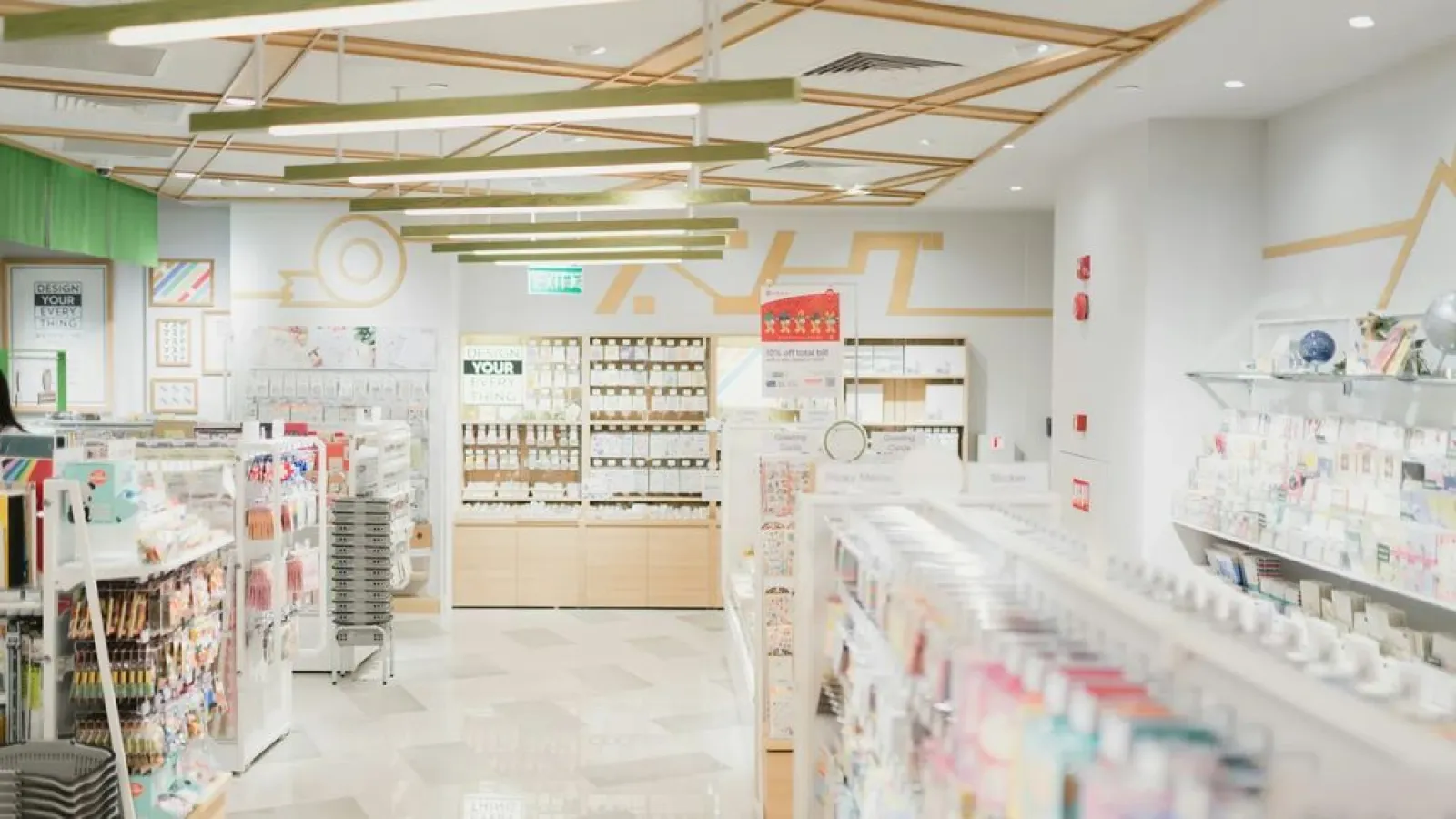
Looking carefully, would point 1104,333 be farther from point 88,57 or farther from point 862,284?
point 88,57

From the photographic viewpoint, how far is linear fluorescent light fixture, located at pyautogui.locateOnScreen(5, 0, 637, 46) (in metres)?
2.80

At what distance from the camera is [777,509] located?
6.02 m

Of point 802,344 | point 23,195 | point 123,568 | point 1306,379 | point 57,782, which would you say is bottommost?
point 57,782

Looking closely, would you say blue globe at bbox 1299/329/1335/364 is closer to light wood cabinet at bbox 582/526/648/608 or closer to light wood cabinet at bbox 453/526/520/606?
light wood cabinet at bbox 582/526/648/608

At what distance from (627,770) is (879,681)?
364 cm

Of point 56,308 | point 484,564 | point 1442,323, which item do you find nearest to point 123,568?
point 1442,323

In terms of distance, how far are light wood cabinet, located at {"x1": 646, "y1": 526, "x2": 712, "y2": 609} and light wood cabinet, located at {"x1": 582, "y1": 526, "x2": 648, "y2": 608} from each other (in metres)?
0.07

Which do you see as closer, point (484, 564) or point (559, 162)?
point (559, 162)

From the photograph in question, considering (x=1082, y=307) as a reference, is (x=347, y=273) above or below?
above

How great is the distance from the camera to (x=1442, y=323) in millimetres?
4828

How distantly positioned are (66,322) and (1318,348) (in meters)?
10.4

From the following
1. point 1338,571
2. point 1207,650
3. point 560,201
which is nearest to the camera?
point 1207,650

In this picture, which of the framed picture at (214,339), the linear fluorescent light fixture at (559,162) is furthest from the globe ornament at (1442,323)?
the framed picture at (214,339)

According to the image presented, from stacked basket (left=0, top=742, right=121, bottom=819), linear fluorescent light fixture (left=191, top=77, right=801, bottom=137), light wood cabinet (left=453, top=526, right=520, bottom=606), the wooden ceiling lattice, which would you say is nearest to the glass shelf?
the wooden ceiling lattice
